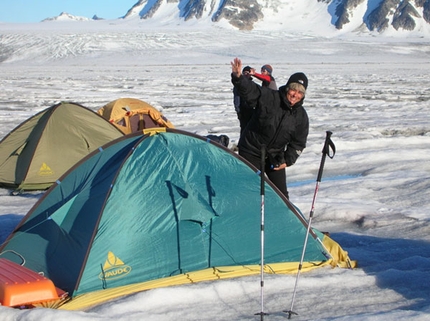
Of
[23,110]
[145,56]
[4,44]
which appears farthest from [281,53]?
[23,110]

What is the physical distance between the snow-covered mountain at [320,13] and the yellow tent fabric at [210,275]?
292ft

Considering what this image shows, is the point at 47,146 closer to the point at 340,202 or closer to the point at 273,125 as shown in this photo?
the point at 340,202

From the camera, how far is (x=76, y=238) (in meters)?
4.25

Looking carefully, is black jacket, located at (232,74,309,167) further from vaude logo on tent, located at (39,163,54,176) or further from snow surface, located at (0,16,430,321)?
vaude logo on tent, located at (39,163,54,176)

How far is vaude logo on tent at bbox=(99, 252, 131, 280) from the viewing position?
4.07 metres

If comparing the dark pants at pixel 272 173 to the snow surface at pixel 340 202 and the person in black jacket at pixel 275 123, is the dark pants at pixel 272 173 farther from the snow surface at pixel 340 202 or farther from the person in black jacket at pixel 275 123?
the snow surface at pixel 340 202

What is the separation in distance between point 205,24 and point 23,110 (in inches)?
3278

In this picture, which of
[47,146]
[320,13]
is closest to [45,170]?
[47,146]

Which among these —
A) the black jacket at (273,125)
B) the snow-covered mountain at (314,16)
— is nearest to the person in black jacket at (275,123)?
the black jacket at (273,125)

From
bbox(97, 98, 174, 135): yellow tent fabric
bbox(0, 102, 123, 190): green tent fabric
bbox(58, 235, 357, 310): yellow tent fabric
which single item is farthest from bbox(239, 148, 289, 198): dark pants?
bbox(97, 98, 174, 135): yellow tent fabric

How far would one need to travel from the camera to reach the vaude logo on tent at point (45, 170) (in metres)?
7.41

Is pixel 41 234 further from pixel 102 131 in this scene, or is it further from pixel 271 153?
pixel 102 131

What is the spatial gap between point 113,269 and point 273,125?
152cm

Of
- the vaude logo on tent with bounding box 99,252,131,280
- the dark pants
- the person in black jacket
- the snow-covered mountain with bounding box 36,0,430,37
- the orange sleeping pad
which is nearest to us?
the orange sleeping pad
